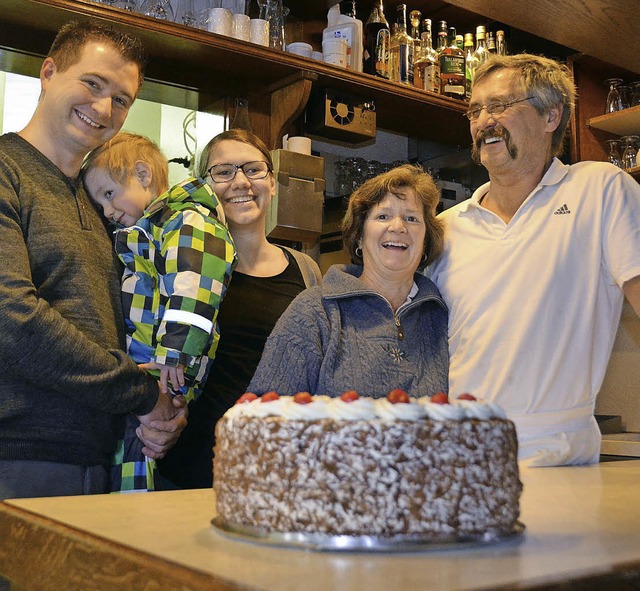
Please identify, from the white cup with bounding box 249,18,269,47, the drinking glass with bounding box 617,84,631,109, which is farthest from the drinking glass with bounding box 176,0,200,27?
the drinking glass with bounding box 617,84,631,109

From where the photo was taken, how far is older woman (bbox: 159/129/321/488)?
2.00 meters

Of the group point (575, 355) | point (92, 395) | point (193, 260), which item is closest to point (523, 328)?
point (575, 355)

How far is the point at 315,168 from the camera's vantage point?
3.01 metres

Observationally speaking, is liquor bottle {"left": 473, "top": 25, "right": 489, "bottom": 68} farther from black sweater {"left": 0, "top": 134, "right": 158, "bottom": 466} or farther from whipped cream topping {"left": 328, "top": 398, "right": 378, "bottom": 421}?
whipped cream topping {"left": 328, "top": 398, "right": 378, "bottom": 421}

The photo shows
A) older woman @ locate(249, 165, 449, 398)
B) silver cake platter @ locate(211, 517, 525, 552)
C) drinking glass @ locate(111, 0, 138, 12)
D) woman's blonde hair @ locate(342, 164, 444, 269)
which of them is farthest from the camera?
drinking glass @ locate(111, 0, 138, 12)

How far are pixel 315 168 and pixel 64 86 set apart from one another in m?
1.31

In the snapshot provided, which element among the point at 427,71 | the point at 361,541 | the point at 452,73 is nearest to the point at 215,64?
the point at 427,71

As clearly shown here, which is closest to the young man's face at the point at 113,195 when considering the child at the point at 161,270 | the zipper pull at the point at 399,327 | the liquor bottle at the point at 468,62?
the child at the point at 161,270

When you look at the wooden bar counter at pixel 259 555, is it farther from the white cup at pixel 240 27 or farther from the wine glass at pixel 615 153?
the wine glass at pixel 615 153

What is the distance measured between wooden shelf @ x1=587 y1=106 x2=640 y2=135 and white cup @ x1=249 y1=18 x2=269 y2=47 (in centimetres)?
160

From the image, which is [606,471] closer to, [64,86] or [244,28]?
[64,86]

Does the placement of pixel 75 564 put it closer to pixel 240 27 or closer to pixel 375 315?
pixel 375 315

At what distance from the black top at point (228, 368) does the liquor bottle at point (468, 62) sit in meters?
1.81

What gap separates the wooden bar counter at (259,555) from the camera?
687 mm
